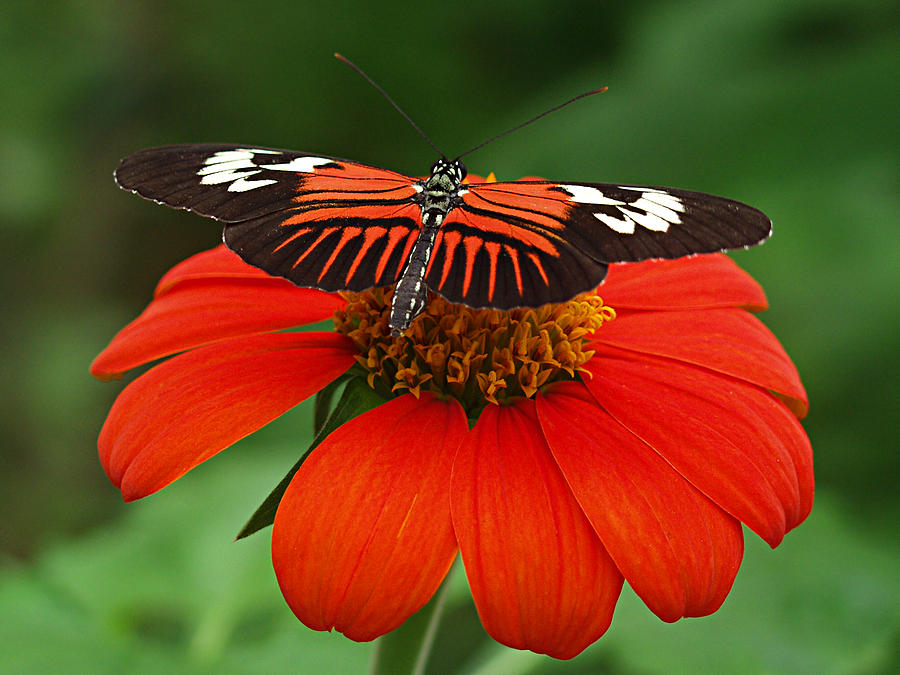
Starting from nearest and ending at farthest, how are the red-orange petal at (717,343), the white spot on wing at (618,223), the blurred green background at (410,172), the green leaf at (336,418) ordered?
the green leaf at (336,418), the white spot on wing at (618,223), the red-orange petal at (717,343), the blurred green background at (410,172)

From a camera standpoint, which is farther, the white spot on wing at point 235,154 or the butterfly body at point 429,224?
the white spot on wing at point 235,154

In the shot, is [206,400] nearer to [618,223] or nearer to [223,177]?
[223,177]

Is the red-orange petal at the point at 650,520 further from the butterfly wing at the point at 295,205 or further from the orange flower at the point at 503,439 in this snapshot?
the butterfly wing at the point at 295,205

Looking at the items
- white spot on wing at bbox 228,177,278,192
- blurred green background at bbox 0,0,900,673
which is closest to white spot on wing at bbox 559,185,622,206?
white spot on wing at bbox 228,177,278,192

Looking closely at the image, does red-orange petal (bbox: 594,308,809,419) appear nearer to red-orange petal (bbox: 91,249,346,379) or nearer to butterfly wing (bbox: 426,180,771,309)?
butterfly wing (bbox: 426,180,771,309)

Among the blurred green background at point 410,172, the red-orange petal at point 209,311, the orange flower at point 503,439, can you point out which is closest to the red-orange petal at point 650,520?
the orange flower at point 503,439

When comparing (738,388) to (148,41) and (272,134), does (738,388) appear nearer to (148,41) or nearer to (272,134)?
(272,134)
